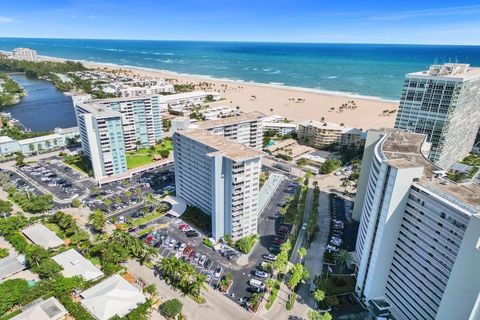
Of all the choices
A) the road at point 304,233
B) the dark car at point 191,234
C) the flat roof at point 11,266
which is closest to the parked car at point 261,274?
the road at point 304,233

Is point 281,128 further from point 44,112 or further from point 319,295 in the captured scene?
point 44,112

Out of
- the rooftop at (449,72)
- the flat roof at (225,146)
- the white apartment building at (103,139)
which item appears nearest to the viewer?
the flat roof at (225,146)

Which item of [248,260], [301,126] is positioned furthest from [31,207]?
[301,126]

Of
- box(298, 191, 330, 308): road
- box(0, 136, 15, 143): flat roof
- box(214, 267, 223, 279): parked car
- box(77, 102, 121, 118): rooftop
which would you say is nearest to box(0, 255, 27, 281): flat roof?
box(214, 267, 223, 279): parked car

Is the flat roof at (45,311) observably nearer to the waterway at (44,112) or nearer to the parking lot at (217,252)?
the parking lot at (217,252)

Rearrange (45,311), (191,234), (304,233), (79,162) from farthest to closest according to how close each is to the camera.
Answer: (79,162) < (304,233) < (191,234) < (45,311)

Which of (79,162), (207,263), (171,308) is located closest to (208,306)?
(171,308)

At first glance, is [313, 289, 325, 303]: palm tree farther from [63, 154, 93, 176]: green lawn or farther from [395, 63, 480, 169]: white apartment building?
[63, 154, 93, 176]: green lawn

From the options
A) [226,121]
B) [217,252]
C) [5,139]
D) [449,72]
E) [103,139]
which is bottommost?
[217,252]
